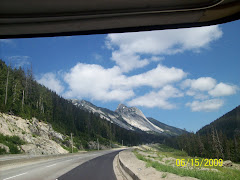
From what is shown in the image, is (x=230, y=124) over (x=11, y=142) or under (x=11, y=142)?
over

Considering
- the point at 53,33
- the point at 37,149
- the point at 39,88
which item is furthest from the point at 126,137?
the point at 53,33

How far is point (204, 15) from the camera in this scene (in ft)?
15.3

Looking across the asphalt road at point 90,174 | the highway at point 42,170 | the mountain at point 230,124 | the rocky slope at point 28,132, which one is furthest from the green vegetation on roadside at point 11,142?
the mountain at point 230,124

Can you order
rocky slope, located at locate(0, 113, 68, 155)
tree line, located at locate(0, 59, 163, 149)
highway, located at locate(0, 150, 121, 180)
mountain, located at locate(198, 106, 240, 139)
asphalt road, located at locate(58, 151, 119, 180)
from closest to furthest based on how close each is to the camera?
mountain, located at locate(198, 106, 240, 139), asphalt road, located at locate(58, 151, 119, 180), highway, located at locate(0, 150, 121, 180), rocky slope, located at locate(0, 113, 68, 155), tree line, located at locate(0, 59, 163, 149)

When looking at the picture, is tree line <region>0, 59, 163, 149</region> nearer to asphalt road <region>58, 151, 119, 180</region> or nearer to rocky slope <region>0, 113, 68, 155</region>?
rocky slope <region>0, 113, 68, 155</region>

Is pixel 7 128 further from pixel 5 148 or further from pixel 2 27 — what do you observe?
pixel 2 27

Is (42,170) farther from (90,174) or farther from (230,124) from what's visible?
(230,124)

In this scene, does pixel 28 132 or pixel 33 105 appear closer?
pixel 28 132

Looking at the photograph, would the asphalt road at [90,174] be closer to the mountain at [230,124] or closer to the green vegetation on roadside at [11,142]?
the mountain at [230,124]

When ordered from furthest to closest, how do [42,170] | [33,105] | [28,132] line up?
[33,105] → [28,132] → [42,170]

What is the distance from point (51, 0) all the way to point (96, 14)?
95 cm

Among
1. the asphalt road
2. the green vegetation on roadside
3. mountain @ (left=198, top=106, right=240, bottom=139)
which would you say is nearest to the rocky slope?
the green vegetation on roadside

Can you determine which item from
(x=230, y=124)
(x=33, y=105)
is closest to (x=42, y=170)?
(x=230, y=124)

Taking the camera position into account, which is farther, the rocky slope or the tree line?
the tree line
